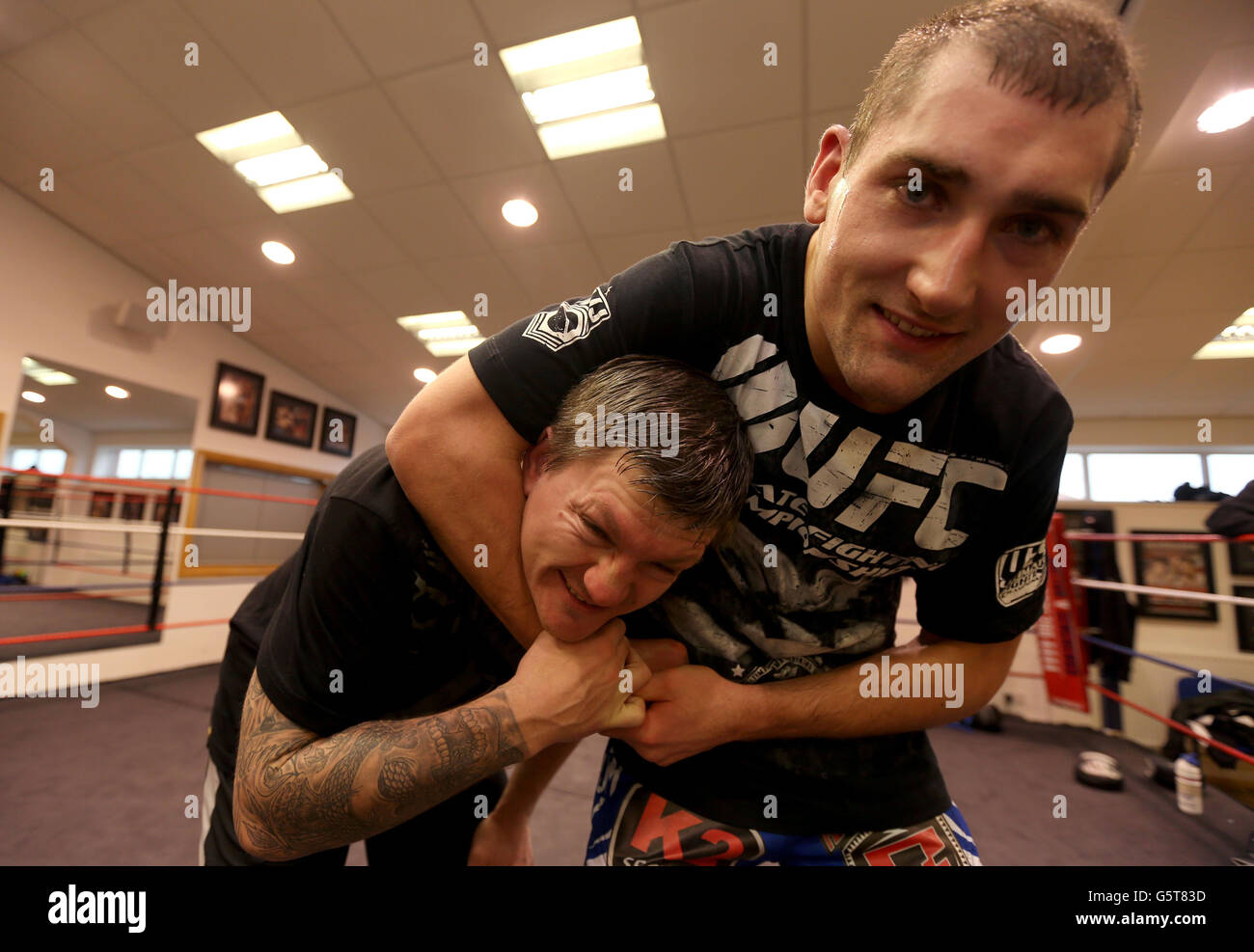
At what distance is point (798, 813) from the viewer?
33.3 inches

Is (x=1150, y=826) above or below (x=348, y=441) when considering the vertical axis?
below

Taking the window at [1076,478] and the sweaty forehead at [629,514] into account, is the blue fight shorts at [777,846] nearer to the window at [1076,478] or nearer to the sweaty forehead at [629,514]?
the sweaty forehead at [629,514]

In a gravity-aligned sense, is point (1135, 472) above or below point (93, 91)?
below

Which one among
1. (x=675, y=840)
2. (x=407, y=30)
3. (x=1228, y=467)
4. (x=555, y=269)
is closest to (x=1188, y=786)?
Answer: (x=675, y=840)

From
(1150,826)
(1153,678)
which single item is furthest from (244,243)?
(1153,678)

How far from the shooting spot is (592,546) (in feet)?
2.24

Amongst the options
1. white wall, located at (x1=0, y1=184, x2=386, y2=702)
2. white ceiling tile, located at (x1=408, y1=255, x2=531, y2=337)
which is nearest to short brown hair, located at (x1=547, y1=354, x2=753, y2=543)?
white ceiling tile, located at (x1=408, y1=255, x2=531, y2=337)

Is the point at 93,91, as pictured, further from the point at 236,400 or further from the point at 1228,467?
the point at 1228,467

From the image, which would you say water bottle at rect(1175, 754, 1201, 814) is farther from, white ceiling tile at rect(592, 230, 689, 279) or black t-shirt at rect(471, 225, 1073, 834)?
white ceiling tile at rect(592, 230, 689, 279)

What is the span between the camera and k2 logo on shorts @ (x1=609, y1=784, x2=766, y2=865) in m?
0.84

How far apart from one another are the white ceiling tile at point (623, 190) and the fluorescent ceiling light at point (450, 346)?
192 centimetres

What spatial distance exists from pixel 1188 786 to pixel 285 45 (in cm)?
482

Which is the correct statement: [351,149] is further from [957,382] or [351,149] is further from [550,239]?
[957,382]

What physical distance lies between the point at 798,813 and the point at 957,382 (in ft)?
2.24
